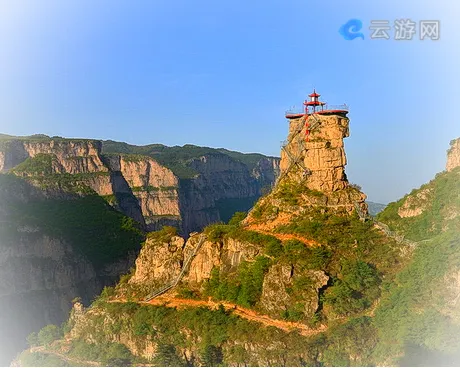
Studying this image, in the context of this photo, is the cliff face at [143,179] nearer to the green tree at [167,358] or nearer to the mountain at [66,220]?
the mountain at [66,220]

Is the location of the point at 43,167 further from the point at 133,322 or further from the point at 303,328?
the point at 303,328

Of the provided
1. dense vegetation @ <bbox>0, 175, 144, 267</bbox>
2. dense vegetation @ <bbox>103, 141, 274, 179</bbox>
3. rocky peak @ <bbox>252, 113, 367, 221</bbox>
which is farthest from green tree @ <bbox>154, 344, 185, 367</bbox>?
dense vegetation @ <bbox>103, 141, 274, 179</bbox>

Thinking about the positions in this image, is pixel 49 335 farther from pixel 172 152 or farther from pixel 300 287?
pixel 172 152

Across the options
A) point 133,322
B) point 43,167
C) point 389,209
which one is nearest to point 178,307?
point 133,322

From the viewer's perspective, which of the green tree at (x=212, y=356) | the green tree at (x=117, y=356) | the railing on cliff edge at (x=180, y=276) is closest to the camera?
the green tree at (x=212, y=356)

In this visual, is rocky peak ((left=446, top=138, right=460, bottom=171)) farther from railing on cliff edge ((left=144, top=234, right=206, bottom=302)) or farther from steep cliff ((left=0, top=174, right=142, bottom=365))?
steep cliff ((left=0, top=174, right=142, bottom=365))

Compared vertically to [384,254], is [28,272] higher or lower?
lower

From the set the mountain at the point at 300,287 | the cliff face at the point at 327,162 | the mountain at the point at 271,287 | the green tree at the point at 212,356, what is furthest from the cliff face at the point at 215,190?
the green tree at the point at 212,356

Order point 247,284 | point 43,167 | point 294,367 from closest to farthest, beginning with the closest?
1. point 294,367
2. point 247,284
3. point 43,167
